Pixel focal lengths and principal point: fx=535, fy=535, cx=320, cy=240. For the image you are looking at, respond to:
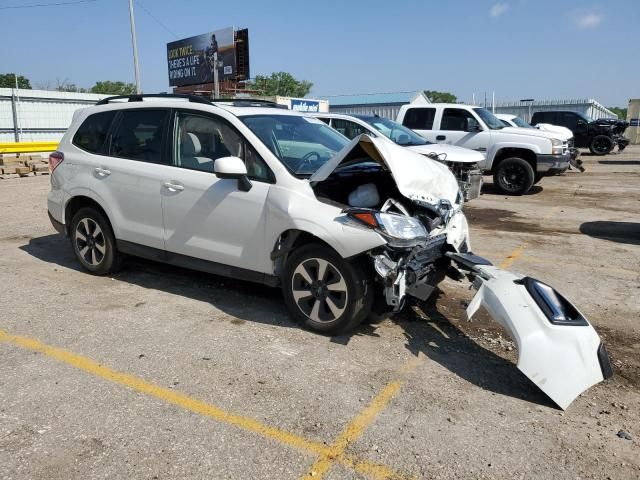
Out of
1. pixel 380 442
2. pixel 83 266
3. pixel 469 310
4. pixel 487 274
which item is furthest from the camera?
pixel 83 266

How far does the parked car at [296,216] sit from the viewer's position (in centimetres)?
373

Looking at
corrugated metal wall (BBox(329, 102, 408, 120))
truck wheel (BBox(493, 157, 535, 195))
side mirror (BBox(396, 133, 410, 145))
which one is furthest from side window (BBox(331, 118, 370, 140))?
corrugated metal wall (BBox(329, 102, 408, 120))

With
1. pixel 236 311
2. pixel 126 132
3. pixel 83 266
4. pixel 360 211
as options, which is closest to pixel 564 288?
pixel 360 211

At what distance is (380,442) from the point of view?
2.98m

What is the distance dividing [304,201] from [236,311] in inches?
51.3

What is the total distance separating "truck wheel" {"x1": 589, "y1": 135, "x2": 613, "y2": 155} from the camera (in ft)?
79.3

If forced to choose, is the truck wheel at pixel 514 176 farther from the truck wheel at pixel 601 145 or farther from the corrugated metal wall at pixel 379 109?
the corrugated metal wall at pixel 379 109

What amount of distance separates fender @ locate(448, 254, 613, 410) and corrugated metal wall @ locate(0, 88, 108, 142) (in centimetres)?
2347

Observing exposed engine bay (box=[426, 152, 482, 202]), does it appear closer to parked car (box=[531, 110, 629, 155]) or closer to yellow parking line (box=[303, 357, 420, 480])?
yellow parking line (box=[303, 357, 420, 480])

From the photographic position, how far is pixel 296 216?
4262 millimetres

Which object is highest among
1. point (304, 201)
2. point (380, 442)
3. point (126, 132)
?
point (126, 132)

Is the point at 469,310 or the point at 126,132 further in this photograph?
the point at 126,132

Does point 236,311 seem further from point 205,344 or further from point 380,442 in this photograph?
point 380,442

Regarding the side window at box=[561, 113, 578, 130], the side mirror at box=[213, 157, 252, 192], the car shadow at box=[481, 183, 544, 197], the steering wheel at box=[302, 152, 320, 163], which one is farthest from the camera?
the side window at box=[561, 113, 578, 130]
